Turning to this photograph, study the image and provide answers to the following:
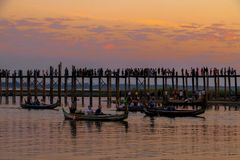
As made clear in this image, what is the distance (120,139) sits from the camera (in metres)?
40.0

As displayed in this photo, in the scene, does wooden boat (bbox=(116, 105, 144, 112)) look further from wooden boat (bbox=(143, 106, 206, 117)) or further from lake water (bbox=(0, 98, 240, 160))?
lake water (bbox=(0, 98, 240, 160))

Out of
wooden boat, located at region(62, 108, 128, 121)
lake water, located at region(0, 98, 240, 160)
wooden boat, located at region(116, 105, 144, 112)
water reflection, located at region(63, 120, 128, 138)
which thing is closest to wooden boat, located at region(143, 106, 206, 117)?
lake water, located at region(0, 98, 240, 160)

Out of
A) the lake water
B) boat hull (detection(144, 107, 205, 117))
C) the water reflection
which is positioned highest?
boat hull (detection(144, 107, 205, 117))

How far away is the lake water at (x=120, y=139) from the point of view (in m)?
32.8

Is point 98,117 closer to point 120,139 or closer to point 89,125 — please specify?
point 89,125

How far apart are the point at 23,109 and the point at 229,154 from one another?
45627mm

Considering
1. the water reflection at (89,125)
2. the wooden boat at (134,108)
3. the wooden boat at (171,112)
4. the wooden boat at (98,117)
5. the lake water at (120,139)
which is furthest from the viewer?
the wooden boat at (134,108)

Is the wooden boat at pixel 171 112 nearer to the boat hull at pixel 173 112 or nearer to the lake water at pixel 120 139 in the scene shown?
the boat hull at pixel 173 112

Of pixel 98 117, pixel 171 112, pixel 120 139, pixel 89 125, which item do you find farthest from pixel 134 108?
pixel 120 139

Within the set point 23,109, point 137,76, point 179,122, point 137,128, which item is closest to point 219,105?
point 137,76

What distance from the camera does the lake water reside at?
108ft

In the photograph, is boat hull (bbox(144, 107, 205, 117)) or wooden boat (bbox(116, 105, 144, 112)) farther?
wooden boat (bbox(116, 105, 144, 112))

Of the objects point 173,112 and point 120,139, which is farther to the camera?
point 173,112

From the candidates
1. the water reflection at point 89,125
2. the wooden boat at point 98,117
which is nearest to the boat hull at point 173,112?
the wooden boat at point 98,117
